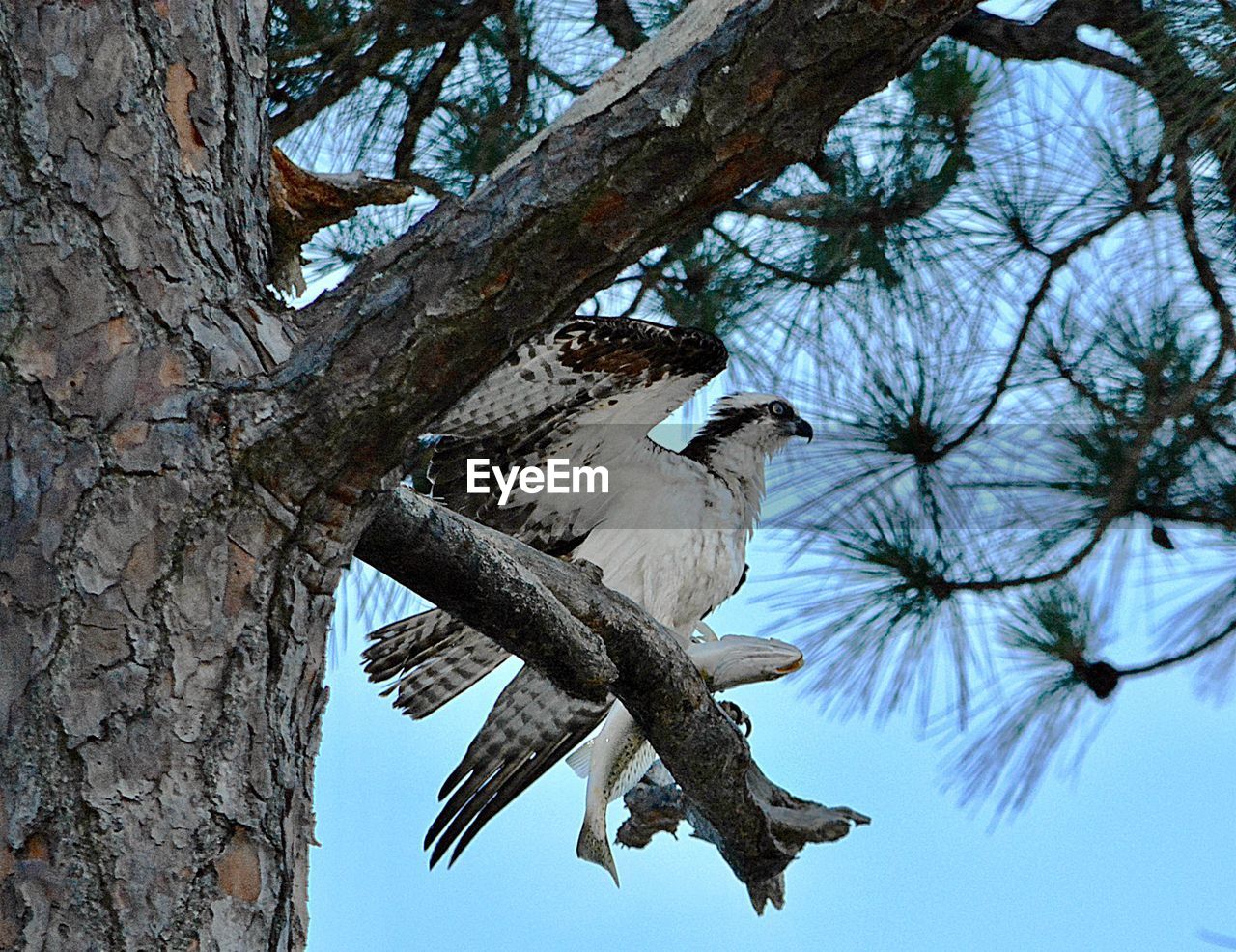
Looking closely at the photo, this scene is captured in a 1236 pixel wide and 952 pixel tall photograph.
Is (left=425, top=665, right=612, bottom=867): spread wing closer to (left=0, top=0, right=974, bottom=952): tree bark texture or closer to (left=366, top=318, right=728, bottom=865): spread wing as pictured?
(left=366, top=318, right=728, bottom=865): spread wing

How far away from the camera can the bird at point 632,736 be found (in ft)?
6.22

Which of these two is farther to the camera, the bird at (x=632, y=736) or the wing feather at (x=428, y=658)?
the wing feather at (x=428, y=658)

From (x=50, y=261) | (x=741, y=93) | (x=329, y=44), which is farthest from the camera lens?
(x=329, y=44)

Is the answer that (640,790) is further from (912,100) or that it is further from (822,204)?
(912,100)

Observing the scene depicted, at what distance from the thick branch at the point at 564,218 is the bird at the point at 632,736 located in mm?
739

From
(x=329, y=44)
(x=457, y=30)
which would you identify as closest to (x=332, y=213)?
(x=329, y=44)

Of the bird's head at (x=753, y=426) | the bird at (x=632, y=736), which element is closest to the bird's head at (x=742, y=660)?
the bird at (x=632, y=736)

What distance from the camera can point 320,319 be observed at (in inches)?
50.8

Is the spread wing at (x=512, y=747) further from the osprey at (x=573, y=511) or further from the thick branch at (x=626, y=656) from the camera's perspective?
the thick branch at (x=626, y=656)

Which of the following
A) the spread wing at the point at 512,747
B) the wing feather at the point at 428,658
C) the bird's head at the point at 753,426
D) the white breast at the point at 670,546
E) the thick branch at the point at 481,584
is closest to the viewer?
the thick branch at the point at 481,584

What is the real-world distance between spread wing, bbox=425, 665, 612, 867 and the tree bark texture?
0.75m

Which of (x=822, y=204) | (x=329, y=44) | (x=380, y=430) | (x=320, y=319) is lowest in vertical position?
(x=380, y=430)

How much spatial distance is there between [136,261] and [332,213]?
13.0 inches

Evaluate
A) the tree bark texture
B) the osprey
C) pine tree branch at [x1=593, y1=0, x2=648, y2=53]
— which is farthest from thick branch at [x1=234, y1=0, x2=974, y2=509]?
pine tree branch at [x1=593, y1=0, x2=648, y2=53]
